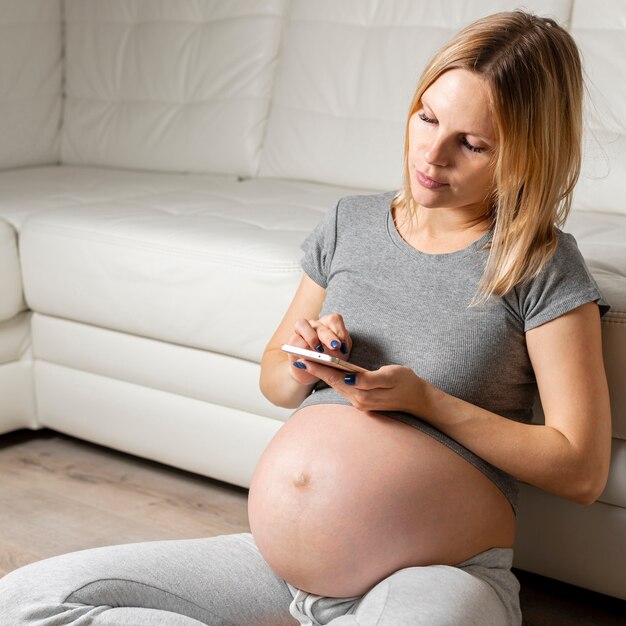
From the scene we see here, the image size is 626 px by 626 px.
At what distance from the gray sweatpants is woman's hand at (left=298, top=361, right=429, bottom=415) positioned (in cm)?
18

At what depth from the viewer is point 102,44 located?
2723mm

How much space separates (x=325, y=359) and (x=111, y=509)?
0.83m

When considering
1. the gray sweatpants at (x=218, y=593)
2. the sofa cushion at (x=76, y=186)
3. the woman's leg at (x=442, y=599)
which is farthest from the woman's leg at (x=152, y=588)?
the sofa cushion at (x=76, y=186)

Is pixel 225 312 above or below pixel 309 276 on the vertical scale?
below

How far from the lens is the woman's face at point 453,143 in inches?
42.9

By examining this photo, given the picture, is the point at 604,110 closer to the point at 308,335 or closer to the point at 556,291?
the point at 556,291

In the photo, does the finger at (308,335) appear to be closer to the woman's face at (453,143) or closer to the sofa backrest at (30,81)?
the woman's face at (453,143)

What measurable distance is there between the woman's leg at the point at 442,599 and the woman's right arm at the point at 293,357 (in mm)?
271

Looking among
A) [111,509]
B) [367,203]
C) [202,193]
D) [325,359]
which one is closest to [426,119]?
[367,203]

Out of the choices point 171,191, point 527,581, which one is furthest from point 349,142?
point 527,581

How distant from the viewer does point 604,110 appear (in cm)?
195

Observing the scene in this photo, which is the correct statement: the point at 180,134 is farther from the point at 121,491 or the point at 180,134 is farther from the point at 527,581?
the point at 527,581

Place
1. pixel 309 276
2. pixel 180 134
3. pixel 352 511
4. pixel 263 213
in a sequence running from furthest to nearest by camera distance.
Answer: pixel 180 134, pixel 263 213, pixel 309 276, pixel 352 511

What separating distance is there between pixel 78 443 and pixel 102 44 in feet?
4.03
